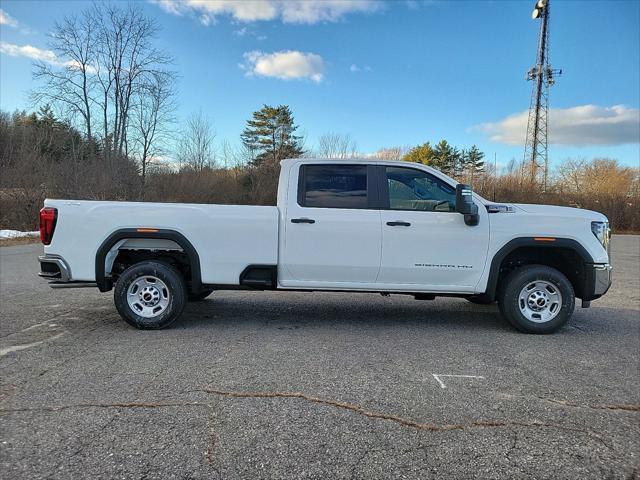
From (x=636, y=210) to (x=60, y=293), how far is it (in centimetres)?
4086

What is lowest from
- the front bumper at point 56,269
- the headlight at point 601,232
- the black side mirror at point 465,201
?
the front bumper at point 56,269

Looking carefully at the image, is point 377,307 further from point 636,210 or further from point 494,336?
point 636,210

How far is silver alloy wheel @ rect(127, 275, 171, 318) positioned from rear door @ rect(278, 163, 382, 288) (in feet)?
4.64

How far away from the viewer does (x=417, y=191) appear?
19.2 feet

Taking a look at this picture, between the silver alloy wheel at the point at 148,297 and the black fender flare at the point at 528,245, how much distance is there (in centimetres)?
390

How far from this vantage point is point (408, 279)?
18.8 ft

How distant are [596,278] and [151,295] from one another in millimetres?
5371

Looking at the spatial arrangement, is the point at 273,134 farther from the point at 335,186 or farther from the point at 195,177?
the point at 335,186

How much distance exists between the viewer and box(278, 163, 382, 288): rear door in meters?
5.63

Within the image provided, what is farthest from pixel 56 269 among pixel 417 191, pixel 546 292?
pixel 546 292

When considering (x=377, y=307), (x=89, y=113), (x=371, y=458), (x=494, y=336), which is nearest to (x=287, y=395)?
(x=371, y=458)

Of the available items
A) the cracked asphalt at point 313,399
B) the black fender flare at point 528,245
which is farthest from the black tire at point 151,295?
the black fender flare at point 528,245

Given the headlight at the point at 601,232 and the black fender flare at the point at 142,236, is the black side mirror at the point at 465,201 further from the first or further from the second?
the black fender flare at the point at 142,236

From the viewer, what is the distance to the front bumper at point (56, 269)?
18.2ft
